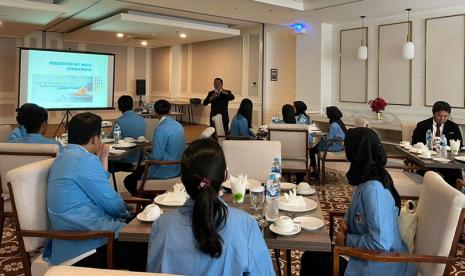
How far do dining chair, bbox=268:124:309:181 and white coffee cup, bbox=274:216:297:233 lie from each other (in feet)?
10.1

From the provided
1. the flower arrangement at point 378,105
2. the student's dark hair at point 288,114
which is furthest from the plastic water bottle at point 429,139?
the flower arrangement at point 378,105

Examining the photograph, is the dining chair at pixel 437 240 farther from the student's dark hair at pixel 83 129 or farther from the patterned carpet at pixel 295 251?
the student's dark hair at pixel 83 129

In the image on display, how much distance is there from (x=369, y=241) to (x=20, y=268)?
2.68m

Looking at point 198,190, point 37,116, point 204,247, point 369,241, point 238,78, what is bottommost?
point 369,241

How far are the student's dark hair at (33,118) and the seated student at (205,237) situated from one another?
107 inches

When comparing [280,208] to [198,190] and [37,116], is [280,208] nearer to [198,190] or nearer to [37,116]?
[198,190]

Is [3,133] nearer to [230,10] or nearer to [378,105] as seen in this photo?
[230,10]

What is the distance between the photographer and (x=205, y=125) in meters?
13.3

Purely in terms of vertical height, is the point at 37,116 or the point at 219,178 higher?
the point at 37,116

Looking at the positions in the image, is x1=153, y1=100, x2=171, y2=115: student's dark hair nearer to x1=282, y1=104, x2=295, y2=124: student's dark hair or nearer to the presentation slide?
x1=282, y1=104, x2=295, y2=124: student's dark hair

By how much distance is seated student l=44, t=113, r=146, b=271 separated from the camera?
2.14m

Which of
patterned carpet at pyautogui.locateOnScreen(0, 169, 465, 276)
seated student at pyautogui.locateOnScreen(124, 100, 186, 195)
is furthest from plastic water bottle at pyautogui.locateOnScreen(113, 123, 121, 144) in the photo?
patterned carpet at pyautogui.locateOnScreen(0, 169, 465, 276)

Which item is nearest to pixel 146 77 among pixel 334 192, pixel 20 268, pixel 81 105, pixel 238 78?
pixel 238 78

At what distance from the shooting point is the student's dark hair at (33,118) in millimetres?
3666
